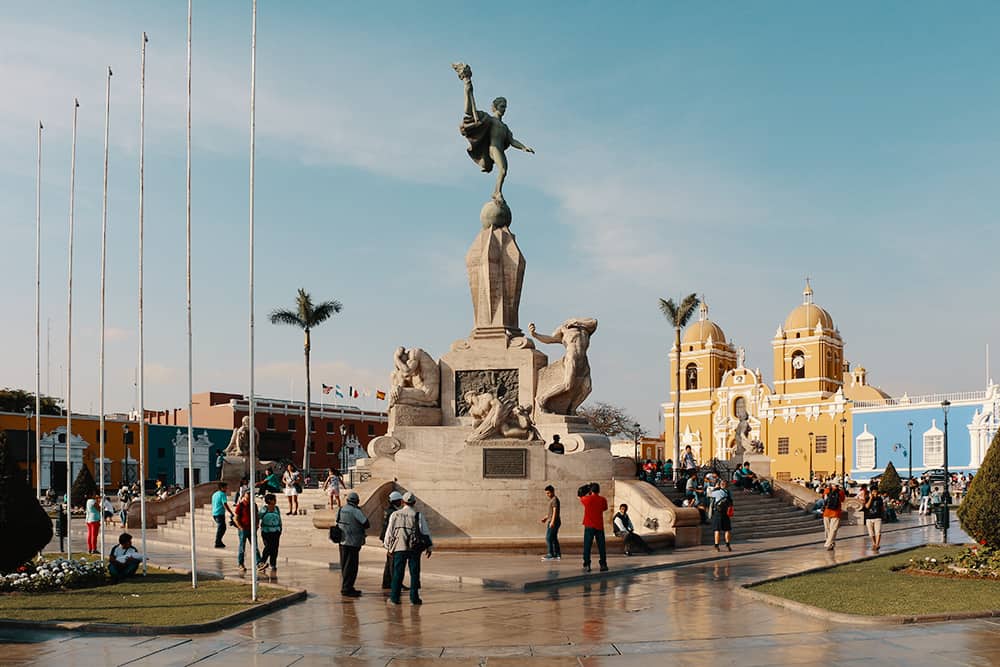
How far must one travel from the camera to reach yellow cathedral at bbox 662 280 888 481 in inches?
3219

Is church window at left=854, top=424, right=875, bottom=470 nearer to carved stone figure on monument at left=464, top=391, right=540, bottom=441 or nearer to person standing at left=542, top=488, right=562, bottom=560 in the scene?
carved stone figure on monument at left=464, top=391, right=540, bottom=441

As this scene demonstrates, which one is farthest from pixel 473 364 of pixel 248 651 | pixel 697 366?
pixel 697 366

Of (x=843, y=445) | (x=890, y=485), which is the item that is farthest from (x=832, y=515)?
(x=843, y=445)

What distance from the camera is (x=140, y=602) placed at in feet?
38.2

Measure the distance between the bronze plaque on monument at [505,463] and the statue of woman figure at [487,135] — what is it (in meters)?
6.95

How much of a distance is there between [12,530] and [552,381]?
12595 mm

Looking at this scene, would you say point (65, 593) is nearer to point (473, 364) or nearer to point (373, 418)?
point (473, 364)

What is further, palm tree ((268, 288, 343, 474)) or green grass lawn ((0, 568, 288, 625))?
palm tree ((268, 288, 343, 474))

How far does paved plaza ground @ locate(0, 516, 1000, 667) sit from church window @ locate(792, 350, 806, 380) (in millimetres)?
79035

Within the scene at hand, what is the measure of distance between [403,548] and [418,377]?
38.7ft

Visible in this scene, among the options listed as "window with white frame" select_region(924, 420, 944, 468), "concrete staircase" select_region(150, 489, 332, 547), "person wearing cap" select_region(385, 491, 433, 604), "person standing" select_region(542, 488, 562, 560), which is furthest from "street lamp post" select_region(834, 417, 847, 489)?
"person wearing cap" select_region(385, 491, 433, 604)

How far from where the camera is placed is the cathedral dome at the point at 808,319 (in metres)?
89.9

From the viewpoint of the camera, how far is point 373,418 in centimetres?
8069

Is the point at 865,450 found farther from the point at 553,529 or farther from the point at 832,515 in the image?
the point at 553,529
